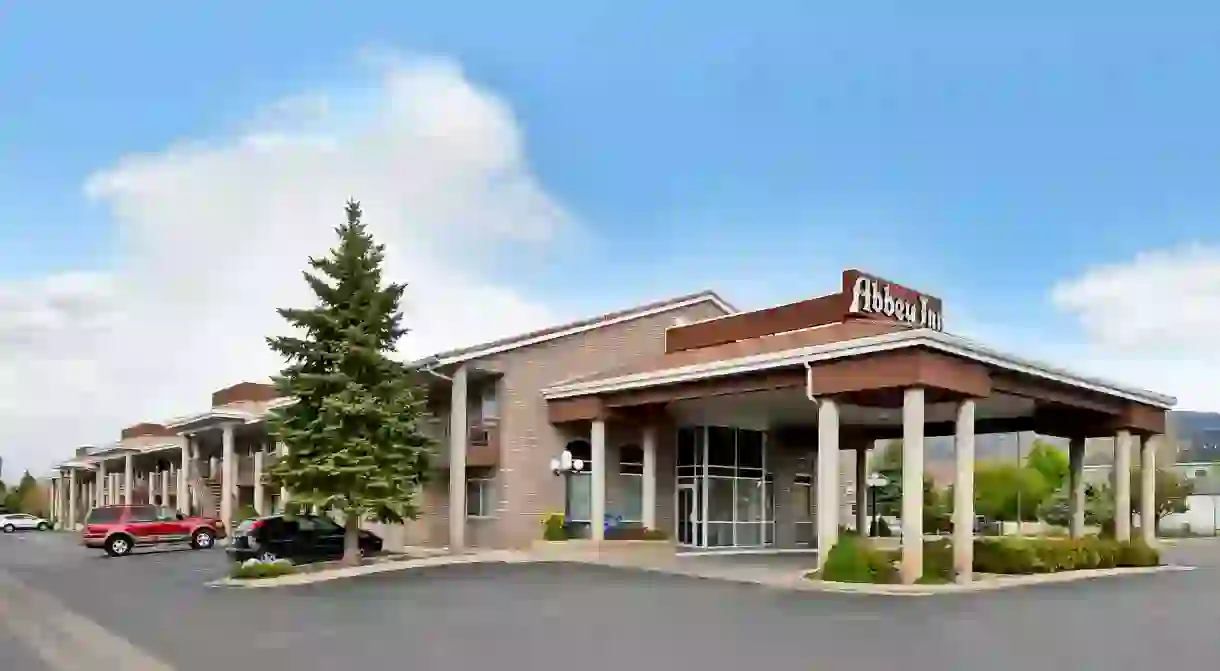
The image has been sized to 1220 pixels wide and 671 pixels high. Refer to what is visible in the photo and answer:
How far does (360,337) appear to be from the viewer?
29.0 meters

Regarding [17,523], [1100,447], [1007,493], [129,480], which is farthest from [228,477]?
[1100,447]

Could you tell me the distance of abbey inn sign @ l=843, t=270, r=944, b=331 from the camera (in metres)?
31.7

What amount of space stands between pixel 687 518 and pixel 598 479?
6.10m

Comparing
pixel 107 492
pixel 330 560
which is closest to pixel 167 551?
pixel 330 560

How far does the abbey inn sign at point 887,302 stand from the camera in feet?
104

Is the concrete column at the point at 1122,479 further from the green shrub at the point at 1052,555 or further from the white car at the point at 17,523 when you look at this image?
the white car at the point at 17,523

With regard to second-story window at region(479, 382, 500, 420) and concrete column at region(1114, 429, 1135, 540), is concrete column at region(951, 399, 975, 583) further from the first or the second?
second-story window at region(479, 382, 500, 420)

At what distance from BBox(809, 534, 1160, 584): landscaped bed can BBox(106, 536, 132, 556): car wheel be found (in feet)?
83.5

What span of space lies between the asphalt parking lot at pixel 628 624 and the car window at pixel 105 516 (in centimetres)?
1425

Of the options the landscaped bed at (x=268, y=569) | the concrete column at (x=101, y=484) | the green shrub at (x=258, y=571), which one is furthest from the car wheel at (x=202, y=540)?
the concrete column at (x=101, y=484)


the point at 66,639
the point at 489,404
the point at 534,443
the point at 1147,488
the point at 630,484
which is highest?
the point at 489,404

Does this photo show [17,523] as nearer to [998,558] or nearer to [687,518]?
[687,518]

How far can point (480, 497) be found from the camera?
35000mm

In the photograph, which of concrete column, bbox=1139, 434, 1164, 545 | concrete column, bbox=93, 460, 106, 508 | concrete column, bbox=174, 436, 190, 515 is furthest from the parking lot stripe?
concrete column, bbox=93, 460, 106, 508
